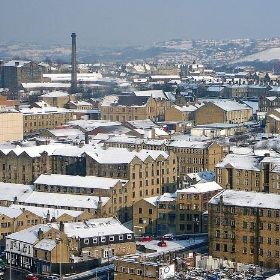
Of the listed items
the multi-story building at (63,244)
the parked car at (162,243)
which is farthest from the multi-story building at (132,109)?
the multi-story building at (63,244)

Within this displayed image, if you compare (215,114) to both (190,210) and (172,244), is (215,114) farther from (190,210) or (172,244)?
(172,244)

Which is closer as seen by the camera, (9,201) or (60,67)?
(9,201)

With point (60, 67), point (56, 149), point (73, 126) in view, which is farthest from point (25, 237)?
point (60, 67)

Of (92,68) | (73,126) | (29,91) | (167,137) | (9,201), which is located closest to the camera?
(9,201)

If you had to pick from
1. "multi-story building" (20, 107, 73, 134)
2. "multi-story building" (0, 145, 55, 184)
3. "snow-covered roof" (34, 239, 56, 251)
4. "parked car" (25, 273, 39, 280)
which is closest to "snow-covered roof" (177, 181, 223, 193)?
"snow-covered roof" (34, 239, 56, 251)

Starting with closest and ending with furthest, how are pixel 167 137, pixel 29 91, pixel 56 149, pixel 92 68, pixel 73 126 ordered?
1. pixel 56 149
2. pixel 167 137
3. pixel 73 126
4. pixel 29 91
5. pixel 92 68

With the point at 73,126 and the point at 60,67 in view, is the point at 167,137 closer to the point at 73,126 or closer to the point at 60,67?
the point at 73,126

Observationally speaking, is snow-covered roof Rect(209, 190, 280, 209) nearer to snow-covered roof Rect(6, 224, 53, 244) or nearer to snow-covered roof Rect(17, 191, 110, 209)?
snow-covered roof Rect(6, 224, 53, 244)
